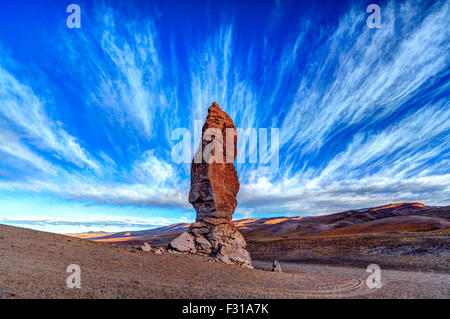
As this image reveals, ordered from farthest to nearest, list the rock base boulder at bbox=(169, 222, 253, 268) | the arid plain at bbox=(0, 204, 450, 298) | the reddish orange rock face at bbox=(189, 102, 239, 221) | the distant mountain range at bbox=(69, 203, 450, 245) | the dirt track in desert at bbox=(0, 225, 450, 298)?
the distant mountain range at bbox=(69, 203, 450, 245) → the reddish orange rock face at bbox=(189, 102, 239, 221) → the rock base boulder at bbox=(169, 222, 253, 268) → the arid plain at bbox=(0, 204, 450, 298) → the dirt track in desert at bbox=(0, 225, 450, 298)

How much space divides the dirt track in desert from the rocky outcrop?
3.48 meters

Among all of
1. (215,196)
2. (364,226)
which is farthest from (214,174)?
(364,226)

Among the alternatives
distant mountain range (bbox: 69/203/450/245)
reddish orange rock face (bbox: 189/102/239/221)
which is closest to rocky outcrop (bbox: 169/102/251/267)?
reddish orange rock face (bbox: 189/102/239/221)

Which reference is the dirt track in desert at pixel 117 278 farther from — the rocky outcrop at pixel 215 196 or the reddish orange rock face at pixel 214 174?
the reddish orange rock face at pixel 214 174

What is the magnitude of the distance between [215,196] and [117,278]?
9622mm

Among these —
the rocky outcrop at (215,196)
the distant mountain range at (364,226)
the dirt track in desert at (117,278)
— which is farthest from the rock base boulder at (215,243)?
the distant mountain range at (364,226)

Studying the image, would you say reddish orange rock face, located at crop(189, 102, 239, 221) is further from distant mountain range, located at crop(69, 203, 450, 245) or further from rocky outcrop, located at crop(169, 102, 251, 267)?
distant mountain range, located at crop(69, 203, 450, 245)

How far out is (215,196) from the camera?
1631cm

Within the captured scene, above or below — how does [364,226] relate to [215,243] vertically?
below

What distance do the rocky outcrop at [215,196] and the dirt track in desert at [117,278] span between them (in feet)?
11.4

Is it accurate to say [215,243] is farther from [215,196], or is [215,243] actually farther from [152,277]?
[152,277]

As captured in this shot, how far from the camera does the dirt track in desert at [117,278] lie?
556 cm

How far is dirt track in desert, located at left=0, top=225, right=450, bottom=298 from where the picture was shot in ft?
18.2
